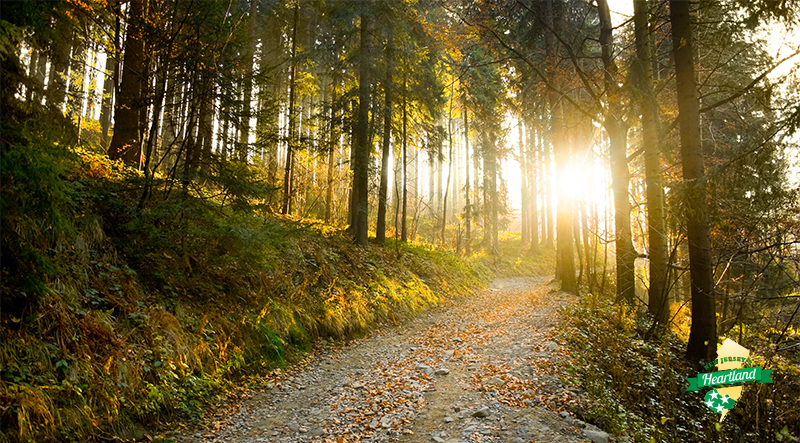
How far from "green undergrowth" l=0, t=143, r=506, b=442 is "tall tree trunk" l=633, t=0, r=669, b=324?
585cm

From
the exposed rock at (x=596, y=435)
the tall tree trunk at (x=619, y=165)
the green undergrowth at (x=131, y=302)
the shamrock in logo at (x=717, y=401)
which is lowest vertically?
the shamrock in logo at (x=717, y=401)

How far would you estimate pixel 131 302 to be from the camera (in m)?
4.41

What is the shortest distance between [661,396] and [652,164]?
452cm

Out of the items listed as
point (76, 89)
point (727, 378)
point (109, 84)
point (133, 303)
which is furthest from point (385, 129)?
point (109, 84)

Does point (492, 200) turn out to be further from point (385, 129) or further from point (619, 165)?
point (619, 165)

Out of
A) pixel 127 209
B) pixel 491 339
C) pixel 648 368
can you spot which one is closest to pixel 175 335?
pixel 127 209

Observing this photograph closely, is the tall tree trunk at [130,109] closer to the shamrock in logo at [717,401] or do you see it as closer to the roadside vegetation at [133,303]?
the roadside vegetation at [133,303]

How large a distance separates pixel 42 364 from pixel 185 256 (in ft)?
8.74

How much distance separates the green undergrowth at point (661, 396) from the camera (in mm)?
4230

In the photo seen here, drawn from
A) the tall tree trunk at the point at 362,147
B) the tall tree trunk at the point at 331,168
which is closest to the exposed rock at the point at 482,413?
the tall tree trunk at the point at 362,147

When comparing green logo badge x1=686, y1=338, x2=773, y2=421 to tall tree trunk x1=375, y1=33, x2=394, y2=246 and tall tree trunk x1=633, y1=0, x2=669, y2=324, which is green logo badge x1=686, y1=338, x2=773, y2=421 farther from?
tall tree trunk x1=375, y1=33, x2=394, y2=246

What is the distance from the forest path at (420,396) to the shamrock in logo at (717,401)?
2.02m

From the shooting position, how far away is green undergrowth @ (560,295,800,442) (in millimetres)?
4230

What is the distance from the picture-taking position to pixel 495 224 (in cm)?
2398
